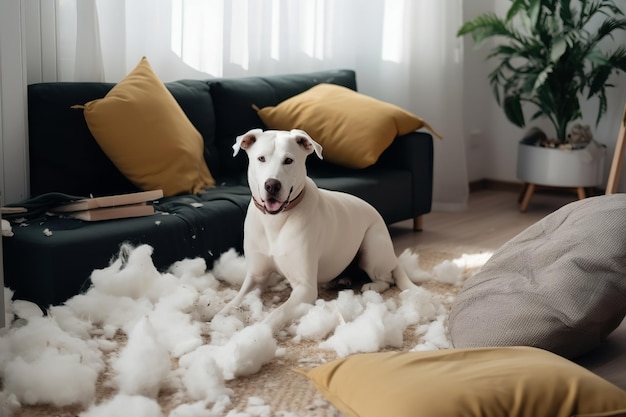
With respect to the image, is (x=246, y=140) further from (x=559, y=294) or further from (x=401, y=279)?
(x=559, y=294)

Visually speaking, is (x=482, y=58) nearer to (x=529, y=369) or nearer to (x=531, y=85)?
(x=531, y=85)

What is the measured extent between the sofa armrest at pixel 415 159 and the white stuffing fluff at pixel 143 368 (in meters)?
2.28

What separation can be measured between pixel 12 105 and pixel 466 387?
205cm

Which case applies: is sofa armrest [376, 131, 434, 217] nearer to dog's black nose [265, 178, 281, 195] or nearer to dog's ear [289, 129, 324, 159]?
dog's ear [289, 129, 324, 159]

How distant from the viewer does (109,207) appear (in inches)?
123

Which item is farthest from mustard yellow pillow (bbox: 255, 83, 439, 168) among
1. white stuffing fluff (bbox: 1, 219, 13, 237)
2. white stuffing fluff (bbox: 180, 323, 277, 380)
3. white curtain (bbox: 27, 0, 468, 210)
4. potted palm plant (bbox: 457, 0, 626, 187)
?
white stuffing fluff (bbox: 180, 323, 277, 380)

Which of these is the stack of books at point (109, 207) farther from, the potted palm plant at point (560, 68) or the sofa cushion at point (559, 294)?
the potted palm plant at point (560, 68)

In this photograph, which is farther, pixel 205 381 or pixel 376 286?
pixel 376 286

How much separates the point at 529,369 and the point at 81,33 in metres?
2.38

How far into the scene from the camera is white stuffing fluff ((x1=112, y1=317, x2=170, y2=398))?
7.37 ft

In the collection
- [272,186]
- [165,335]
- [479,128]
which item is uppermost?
[272,186]

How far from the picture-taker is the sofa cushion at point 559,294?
2545 mm

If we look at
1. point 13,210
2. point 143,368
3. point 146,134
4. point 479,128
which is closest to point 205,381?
point 143,368

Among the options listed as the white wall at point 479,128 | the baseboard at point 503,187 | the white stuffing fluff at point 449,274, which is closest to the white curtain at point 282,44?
the white wall at point 479,128
